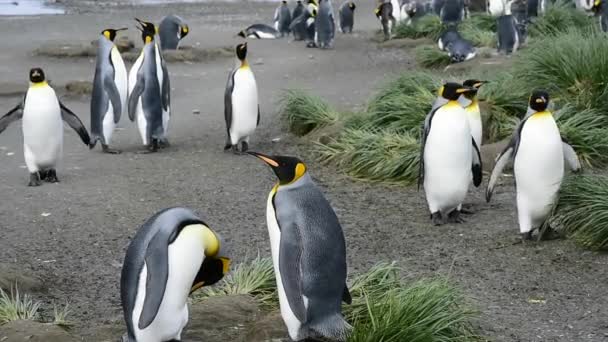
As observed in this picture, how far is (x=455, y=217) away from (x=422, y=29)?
1060 cm

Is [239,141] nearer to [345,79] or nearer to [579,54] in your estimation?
[579,54]

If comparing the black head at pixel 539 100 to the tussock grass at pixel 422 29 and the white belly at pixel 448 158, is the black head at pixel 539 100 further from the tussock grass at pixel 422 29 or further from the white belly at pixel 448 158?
the tussock grass at pixel 422 29

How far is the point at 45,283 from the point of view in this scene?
17.7 ft

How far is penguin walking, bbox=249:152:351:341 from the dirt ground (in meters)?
0.60

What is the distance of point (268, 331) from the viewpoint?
416 cm

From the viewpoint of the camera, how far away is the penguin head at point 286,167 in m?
3.96

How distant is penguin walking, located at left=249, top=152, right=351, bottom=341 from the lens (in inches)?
154

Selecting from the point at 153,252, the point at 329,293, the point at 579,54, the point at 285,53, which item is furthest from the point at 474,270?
the point at 285,53

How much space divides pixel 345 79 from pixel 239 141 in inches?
165

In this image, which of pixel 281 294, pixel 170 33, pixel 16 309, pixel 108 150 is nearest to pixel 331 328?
pixel 281 294

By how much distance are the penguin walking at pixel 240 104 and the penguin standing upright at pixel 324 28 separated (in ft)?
24.6

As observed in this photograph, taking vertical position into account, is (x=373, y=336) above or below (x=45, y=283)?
above

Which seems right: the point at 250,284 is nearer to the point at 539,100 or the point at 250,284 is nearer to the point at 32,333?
the point at 32,333

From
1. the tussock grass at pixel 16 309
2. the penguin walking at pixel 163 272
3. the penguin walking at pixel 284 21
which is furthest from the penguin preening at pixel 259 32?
the penguin walking at pixel 163 272
